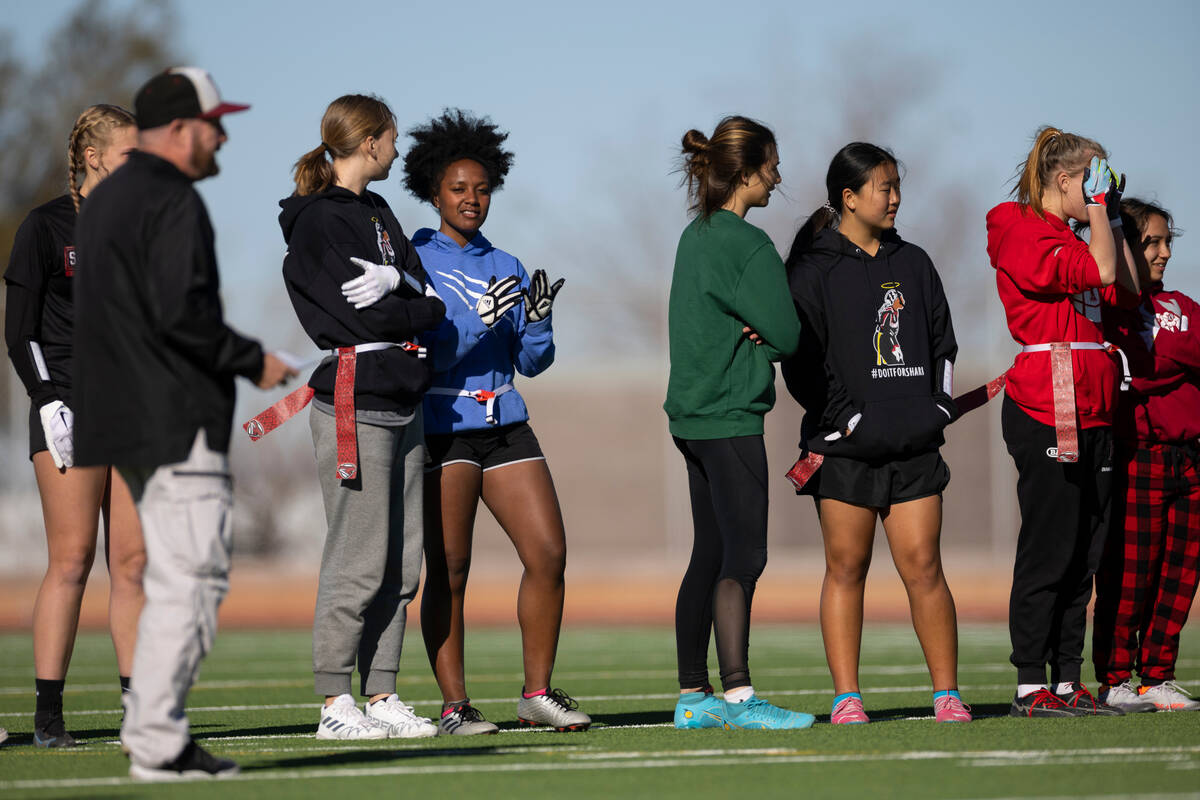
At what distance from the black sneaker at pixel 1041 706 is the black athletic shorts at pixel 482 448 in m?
2.08

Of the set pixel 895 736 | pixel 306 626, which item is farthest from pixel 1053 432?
pixel 306 626

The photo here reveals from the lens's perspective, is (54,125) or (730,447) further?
(54,125)

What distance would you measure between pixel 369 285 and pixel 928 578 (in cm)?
235

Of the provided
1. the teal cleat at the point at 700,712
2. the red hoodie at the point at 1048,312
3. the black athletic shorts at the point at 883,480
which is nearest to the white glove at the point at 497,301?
the black athletic shorts at the point at 883,480

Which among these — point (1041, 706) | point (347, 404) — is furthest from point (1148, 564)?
point (347, 404)

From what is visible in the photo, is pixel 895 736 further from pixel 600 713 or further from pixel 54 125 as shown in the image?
pixel 54 125

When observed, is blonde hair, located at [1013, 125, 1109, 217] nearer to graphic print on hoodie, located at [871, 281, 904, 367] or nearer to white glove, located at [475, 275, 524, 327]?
graphic print on hoodie, located at [871, 281, 904, 367]

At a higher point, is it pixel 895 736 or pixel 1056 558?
pixel 1056 558

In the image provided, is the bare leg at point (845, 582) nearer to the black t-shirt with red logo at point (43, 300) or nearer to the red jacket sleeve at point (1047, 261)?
the red jacket sleeve at point (1047, 261)

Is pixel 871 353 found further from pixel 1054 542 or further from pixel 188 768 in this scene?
pixel 188 768

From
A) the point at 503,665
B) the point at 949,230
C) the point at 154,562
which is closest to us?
the point at 154,562

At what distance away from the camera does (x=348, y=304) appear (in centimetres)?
556

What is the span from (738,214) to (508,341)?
1042 millimetres

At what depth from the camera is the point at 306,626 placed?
16672mm
